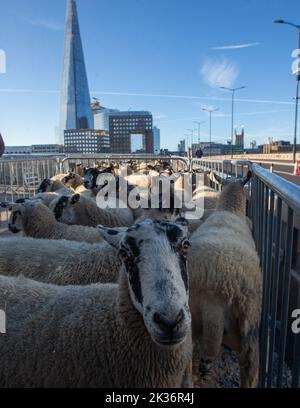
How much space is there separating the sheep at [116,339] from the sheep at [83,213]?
3.30 meters

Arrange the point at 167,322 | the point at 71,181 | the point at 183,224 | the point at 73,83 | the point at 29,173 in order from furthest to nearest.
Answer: the point at 73,83 < the point at 29,173 < the point at 71,181 < the point at 183,224 < the point at 167,322

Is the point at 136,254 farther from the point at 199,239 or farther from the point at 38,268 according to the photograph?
the point at 38,268

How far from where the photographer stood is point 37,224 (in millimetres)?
4770

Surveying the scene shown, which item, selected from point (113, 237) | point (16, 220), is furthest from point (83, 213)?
point (113, 237)

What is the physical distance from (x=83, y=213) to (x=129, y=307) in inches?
146

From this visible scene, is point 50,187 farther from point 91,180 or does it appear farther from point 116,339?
point 116,339

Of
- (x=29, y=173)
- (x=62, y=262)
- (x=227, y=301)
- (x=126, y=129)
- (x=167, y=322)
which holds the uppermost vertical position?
(x=126, y=129)

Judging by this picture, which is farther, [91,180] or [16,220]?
[91,180]

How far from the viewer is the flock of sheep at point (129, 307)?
1.80 metres

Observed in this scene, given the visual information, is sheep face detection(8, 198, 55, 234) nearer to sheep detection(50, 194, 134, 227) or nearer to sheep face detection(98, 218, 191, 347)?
sheep detection(50, 194, 134, 227)

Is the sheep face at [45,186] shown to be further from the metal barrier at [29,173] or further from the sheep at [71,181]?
the metal barrier at [29,173]

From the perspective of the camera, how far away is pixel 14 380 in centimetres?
197

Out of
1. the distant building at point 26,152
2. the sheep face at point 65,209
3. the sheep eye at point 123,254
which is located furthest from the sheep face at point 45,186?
the sheep eye at point 123,254

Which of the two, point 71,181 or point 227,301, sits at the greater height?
point 71,181
